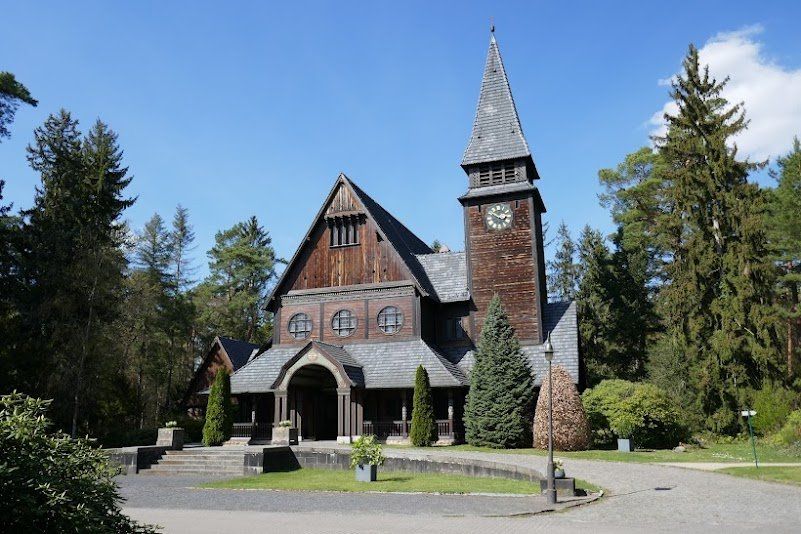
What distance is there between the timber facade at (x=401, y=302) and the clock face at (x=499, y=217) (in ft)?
0.17

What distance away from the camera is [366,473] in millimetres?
17188

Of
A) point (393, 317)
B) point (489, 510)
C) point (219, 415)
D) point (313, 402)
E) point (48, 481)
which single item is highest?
point (393, 317)

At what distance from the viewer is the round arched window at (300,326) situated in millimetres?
32094

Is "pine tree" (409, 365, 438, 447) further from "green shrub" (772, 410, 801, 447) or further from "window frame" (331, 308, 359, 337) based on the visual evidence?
"green shrub" (772, 410, 801, 447)

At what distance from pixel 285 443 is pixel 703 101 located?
2781cm

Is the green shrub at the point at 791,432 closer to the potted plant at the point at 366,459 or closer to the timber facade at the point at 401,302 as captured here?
the timber facade at the point at 401,302

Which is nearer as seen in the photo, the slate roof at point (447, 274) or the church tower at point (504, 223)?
the church tower at point (504, 223)

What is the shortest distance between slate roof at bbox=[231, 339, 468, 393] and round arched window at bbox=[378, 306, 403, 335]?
723 millimetres

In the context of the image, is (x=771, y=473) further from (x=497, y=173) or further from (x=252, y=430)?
(x=252, y=430)

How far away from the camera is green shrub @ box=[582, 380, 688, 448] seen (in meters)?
25.0

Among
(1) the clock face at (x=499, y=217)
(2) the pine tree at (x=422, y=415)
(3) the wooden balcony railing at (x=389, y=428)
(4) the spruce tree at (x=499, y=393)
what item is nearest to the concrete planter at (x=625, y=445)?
(4) the spruce tree at (x=499, y=393)

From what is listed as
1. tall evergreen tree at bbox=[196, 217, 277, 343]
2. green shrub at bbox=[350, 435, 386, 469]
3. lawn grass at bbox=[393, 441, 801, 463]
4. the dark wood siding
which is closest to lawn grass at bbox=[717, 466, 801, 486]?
lawn grass at bbox=[393, 441, 801, 463]

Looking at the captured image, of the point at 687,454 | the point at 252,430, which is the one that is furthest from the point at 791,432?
the point at 252,430

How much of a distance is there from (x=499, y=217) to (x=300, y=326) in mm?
11597
